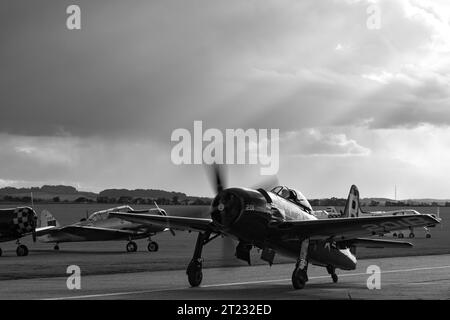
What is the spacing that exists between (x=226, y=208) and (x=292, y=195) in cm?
355

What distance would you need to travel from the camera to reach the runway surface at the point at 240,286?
19.1m

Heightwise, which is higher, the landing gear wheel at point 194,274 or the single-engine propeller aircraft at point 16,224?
the single-engine propeller aircraft at point 16,224

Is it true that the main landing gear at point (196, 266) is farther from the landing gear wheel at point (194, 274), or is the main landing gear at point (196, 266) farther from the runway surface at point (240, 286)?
the runway surface at point (240, 286)

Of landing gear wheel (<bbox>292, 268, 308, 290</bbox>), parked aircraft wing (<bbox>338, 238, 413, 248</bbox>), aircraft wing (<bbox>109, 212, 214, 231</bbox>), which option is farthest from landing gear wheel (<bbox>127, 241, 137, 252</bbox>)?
landing gear wheel (<bbox>292, 268, 308, 290</bbox>)

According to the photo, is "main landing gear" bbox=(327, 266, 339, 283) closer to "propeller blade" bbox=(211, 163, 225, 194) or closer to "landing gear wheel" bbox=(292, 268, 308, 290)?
"landing gear wheel" bbox=(292, 268, 308, 290)

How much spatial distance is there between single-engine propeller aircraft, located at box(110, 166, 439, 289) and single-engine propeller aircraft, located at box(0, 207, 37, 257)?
17.2 m

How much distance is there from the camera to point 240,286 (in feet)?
75.0

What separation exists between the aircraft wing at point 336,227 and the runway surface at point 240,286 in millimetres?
1664

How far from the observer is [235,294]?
1991cm

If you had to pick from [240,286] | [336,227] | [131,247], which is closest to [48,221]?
[131,247]

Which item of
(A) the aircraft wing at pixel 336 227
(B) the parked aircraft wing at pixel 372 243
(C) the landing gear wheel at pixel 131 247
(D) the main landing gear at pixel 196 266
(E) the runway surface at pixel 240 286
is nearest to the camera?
(E) the runway surface at pixel 240 286

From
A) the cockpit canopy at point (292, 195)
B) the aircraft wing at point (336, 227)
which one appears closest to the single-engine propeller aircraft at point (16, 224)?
the cockpit canopy at point (292, 195)

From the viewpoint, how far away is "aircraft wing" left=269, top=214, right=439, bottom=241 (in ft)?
66.9
